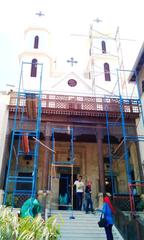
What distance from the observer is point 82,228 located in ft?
27.8

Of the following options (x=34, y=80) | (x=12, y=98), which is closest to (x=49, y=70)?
(x=34, y=80)

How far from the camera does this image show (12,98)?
13773 mm

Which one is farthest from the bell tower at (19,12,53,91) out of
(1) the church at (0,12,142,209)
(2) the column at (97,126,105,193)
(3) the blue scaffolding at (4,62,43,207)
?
(2) the column at (97,126,105,193)

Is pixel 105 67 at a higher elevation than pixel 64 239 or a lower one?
higher

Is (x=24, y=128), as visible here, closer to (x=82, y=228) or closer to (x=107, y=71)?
(x=82, y=228)

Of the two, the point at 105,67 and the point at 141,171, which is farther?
the point at 105,67

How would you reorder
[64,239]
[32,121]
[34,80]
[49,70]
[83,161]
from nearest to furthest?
[64,239]
[32,121]
[83,161]
[34,80]
[49,70]

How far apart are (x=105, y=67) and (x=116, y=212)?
743 inches

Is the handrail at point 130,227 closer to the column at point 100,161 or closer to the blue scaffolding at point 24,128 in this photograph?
the column at point 100,161

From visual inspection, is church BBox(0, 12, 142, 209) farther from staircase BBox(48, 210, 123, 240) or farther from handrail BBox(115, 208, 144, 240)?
handrail BBox(115, 208, 144, 240)

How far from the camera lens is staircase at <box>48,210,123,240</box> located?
7.81m

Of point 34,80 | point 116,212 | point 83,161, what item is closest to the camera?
point 116,212

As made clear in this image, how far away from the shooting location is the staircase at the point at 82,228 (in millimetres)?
7812

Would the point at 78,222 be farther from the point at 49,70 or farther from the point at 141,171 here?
the point at 49,70
